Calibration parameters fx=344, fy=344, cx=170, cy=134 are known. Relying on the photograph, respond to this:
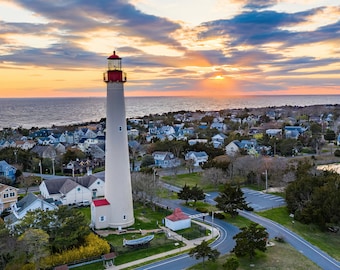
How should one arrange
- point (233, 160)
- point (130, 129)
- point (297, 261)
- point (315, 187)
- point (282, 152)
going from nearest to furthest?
point (297, 261) < point (315, 187) < point (233, 160) < point (282, 152) < point (130, 129)

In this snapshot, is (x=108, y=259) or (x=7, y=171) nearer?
(x=108, y=259)

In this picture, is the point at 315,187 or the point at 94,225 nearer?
the point at 94,225

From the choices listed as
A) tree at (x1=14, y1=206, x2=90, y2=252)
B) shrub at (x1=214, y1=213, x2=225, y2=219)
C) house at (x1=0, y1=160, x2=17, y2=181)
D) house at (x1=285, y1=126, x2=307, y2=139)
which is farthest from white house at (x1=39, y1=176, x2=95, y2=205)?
house at (x1=285, y1=126, x2=307, y2=139)

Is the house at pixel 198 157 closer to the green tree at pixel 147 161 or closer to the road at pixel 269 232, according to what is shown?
the green tree at pixel 147 161

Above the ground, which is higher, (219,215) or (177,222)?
(177,222)

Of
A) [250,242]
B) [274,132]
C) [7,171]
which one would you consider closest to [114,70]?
[250,242]

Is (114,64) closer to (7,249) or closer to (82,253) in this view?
(82,253)

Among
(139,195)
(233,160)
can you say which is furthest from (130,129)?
(139,195)

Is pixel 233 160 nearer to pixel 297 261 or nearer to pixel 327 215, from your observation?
pixel 327 215
